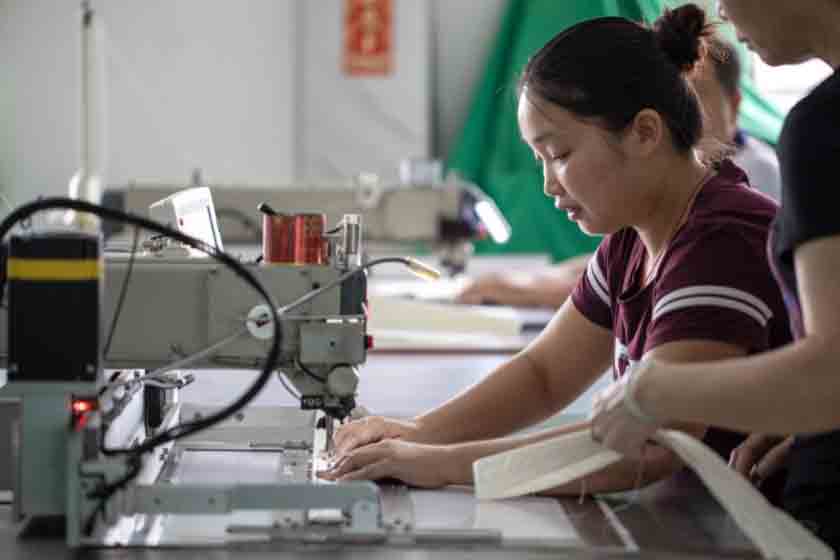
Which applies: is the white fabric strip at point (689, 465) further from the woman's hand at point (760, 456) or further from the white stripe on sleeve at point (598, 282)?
the white stripe on sleeve at point (598, 282)

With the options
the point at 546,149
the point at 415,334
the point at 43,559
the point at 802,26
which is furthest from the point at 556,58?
the point at 415,334

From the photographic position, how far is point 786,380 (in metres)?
1.21

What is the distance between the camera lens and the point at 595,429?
1.36 metres

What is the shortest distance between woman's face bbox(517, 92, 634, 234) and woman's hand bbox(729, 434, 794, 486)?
33cm

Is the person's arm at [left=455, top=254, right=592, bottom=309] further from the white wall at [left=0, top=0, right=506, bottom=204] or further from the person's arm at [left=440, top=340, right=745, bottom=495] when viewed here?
the white wall at [left=0, top=0, right=506, bottom=204]

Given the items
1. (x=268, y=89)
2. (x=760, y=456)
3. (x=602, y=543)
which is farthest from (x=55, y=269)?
(x=268, y=89)

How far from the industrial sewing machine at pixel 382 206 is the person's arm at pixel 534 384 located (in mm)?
1561

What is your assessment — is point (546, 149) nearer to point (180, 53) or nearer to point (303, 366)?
point (303, 366)

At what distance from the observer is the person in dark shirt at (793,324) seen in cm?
Result: 121

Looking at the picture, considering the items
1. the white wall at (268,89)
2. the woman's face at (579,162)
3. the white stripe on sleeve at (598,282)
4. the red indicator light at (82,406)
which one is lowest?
the red indicator light at (82,406)

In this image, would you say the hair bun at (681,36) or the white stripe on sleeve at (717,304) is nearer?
the white stripe on sleeve at (717,304)

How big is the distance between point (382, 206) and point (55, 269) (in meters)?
2.71

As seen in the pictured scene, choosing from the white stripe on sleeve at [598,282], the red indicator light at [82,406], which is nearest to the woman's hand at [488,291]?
the white stripe on sleeve at [598,282]

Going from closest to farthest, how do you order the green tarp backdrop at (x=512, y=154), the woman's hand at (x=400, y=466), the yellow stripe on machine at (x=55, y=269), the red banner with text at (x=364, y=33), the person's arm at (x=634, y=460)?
the yellow stripe on machine at (x=55, y=269) < the person's arm at (x=634, y=460) < the woman's hand at (x=400, y=466) < the green tarp backdrop at (x=512, y=154) < the red banner with text at (x=364, y=33)
